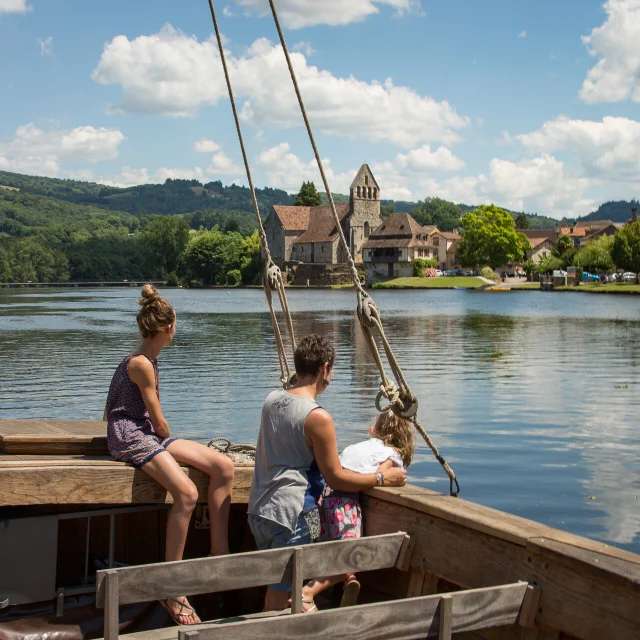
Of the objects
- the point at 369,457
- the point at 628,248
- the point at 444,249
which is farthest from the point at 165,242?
the point at 369,457

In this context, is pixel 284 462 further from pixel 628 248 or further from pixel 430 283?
pixel 430 283

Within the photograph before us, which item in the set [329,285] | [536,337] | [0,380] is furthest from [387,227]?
[0,380]

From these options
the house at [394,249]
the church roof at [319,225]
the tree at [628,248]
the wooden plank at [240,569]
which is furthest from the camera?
the church roof at [319,225]

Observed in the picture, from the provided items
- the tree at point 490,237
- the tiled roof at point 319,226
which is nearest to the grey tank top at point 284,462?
the tree at point 490,237

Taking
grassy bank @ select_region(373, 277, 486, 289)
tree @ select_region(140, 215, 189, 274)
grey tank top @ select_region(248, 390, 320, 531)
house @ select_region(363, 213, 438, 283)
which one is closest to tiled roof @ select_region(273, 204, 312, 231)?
house @ select_region(363, 213, 438, 283)

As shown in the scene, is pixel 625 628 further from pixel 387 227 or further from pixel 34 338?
pixel 387 227

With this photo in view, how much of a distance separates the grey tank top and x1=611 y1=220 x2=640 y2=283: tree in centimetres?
9803

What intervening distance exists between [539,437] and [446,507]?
11778 millimetres

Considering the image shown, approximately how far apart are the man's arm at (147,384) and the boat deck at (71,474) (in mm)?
299

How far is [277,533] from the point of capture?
15.8ft

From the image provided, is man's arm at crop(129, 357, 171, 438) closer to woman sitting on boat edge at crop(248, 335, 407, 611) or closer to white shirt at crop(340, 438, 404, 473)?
woman sitting on boat edge at crop(248, 335, 407, 611)

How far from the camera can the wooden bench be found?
137 inches

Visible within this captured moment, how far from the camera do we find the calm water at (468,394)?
40.5ft

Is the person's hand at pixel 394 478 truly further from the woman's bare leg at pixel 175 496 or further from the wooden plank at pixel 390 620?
the wooden plank at pixel 390 620
